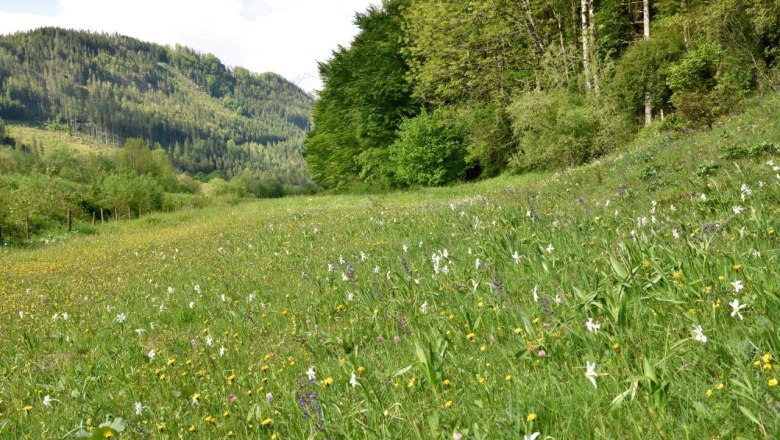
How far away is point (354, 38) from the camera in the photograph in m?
41.4

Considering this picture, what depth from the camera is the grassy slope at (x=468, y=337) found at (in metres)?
2.17

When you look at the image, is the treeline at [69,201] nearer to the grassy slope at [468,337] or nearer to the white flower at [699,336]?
the grassy slope at [468,337]

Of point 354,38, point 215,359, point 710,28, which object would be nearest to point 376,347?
point 215,359

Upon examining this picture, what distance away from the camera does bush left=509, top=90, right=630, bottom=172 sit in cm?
2295

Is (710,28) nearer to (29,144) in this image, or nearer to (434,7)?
(434,7)

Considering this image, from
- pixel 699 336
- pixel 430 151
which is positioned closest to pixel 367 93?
pixel 430 151

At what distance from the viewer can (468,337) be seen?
325 centimetres

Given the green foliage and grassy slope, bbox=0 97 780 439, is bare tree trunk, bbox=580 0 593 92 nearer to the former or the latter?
the green foliage

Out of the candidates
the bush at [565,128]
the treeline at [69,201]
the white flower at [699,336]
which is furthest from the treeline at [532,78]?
the treeline at [69,201]

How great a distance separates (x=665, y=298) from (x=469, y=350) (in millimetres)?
1277

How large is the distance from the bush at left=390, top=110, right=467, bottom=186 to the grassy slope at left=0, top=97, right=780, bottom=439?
80.0 ft

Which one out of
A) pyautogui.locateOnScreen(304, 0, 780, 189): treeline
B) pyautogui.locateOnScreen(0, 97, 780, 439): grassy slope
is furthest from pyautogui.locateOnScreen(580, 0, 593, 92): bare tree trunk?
pyautogui.locateOnScreen(0, 97, 780, 439): grassy slope

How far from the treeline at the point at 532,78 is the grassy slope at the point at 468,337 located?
48.5ft

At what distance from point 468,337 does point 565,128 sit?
77.3ft
